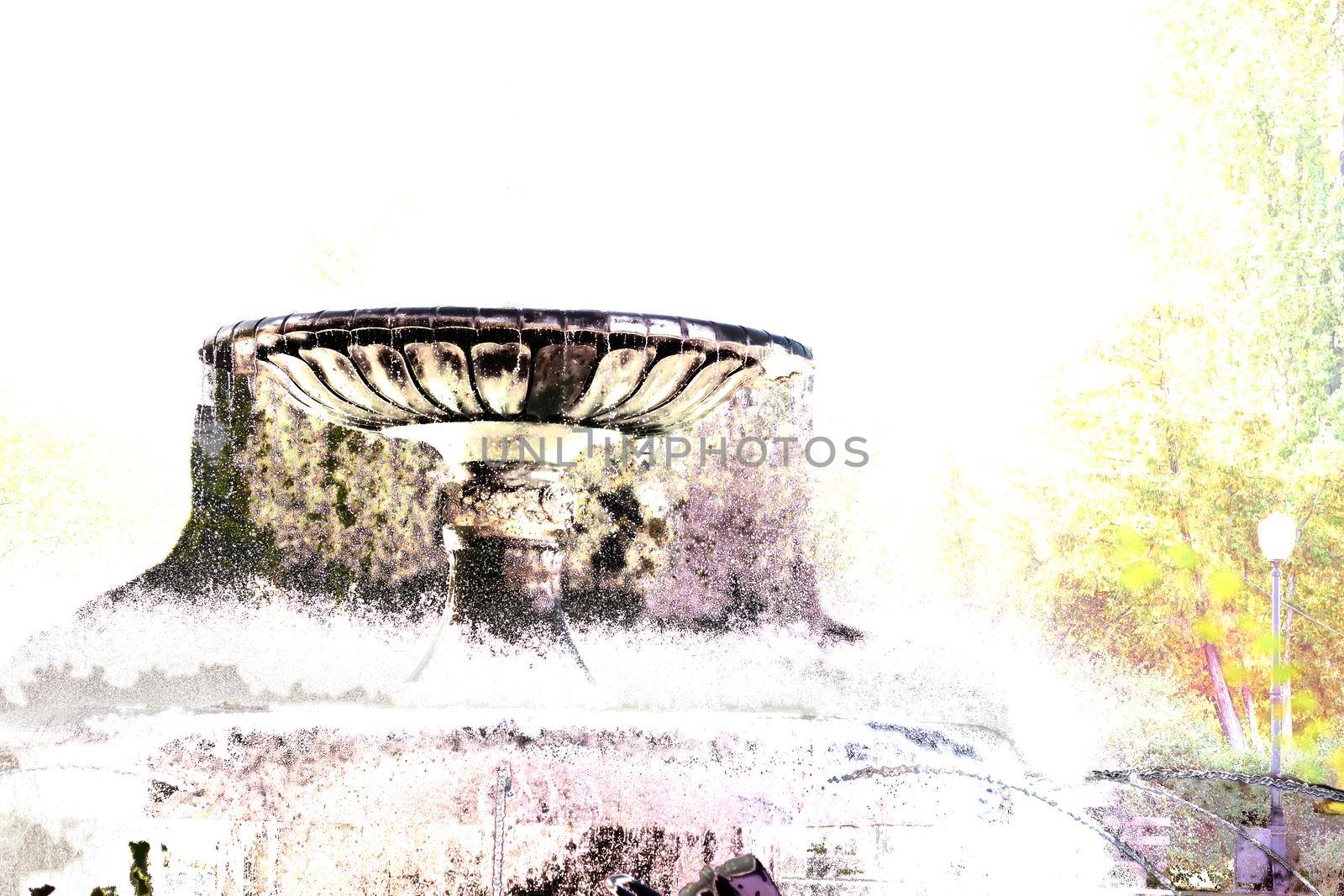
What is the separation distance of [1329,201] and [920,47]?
7.70 meters

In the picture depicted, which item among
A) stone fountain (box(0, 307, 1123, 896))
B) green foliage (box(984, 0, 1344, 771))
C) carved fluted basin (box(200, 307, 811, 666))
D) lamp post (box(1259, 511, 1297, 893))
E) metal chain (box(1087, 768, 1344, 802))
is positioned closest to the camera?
metal chain (box(1087, 768, 1344, 802))

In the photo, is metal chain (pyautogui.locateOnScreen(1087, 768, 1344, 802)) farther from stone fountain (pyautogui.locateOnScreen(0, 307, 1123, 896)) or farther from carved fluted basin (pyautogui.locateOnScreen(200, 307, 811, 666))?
carved fluted basin (pyautogui.locateOnScreen(200, 307, 811, 666))

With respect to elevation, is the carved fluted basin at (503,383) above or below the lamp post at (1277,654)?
above

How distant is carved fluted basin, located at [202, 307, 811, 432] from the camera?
4.89 metres

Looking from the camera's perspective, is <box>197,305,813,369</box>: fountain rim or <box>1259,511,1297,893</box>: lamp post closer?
<box>197,305,813,369</box>: fountain rim

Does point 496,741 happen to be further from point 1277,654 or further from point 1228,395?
point 1228,395

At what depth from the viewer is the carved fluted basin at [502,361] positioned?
489 cm

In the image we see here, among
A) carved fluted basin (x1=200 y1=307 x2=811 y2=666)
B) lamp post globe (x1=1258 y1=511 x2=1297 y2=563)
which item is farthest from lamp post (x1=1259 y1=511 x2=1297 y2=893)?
carved fluted basin (x1=200 y1=307 x2=811 y2=666)

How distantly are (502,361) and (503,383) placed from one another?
5.9 inches

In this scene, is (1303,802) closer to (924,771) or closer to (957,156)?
(924,771)

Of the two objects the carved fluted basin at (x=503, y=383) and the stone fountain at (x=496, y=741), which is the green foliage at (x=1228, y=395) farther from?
the carved fluted basin at (x=503, y=383)

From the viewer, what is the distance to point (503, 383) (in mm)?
5219

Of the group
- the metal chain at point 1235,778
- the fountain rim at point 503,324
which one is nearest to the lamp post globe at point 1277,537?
the metal chain at point 1235,778

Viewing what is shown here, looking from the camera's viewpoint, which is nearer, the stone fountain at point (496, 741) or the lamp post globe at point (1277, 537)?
the stone fountain at point (496, 741)
